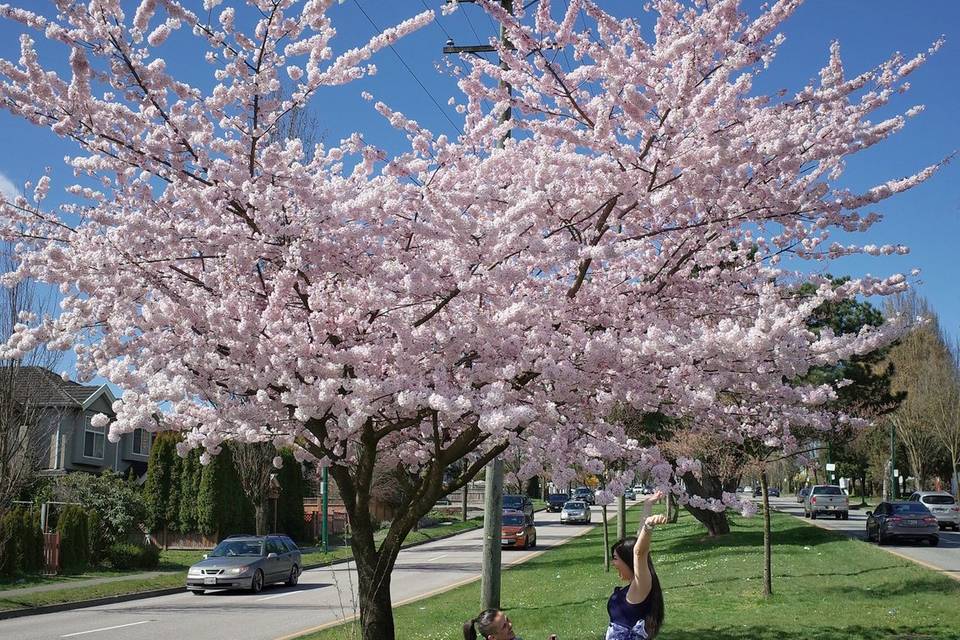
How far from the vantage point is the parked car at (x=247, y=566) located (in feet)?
69.8

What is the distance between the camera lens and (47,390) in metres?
Result: 26.9

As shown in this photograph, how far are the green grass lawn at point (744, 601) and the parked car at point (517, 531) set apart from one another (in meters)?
9.10

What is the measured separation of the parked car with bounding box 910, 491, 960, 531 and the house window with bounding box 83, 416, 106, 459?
3684 cm

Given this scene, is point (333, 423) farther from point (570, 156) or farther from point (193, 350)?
point (570, 156)

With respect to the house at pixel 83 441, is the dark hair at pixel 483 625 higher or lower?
lower

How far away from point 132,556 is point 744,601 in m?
19.6

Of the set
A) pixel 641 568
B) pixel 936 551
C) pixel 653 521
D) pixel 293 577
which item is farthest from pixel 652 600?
pixel 936 551

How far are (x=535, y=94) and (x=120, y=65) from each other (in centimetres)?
342

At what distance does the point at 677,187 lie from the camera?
745 cm

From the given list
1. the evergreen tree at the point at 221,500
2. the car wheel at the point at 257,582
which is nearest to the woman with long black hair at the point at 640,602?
the car wheel at the point at 257,582

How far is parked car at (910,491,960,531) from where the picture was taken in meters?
38.7

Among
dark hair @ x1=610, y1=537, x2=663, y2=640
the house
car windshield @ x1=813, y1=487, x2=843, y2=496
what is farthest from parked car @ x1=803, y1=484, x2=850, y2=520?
dark hair @ x1=610, y1=537, x2=663, y2=640

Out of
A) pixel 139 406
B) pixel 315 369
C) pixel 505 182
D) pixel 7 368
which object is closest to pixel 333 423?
pixel 315 369

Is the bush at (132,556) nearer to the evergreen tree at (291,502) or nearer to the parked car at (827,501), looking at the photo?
the evergreen tree at (291,502)
